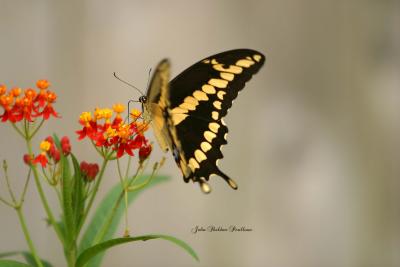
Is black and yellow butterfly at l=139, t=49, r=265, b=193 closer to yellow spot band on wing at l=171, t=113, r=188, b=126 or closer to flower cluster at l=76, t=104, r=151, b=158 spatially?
yellow spot band on wing at l=171, t=113, r=188, b=126

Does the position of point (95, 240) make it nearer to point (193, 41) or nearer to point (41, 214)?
point (41, 214)

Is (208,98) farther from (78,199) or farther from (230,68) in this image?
(78,199)

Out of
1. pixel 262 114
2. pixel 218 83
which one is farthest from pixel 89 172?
pixel 262 114

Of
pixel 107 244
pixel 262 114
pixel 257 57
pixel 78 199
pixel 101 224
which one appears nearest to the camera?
pixel 107 244

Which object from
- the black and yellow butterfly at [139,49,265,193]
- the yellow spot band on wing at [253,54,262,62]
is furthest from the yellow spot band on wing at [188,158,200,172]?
the yellow spot band on wing at [253,54,262,62]

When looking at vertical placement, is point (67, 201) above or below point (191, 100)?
below

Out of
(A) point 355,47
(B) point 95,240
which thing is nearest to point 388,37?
(A) point 355,47

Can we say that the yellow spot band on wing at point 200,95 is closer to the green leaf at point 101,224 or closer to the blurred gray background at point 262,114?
the green leaf at point 101,224
